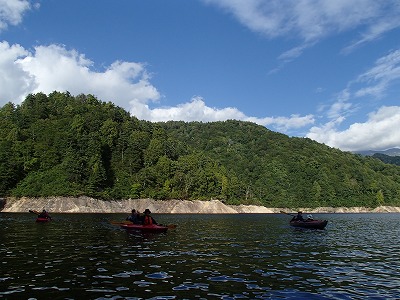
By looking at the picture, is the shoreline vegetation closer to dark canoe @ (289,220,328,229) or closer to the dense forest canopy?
the dense forest canopy

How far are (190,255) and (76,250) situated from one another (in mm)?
8240

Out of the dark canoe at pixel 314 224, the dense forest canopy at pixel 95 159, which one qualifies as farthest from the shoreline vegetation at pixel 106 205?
the dark canoe at pixel 314 224

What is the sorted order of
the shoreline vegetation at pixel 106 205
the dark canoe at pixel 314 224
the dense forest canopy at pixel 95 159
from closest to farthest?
the dark canoe at pixel 314 224, the shoreline vegetation at pixel 106 205, the dense forest canopy at pixel 95 159

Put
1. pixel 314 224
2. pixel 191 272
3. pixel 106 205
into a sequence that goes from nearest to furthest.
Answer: pixel 191 272
pixel 314 224
pixel 106 205

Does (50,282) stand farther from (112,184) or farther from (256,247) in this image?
(112,184)

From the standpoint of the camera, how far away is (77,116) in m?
158

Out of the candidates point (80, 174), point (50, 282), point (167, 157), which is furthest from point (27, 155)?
point (50, 282)

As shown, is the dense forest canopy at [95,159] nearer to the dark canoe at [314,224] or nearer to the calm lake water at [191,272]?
the dark canoe at [314,224]

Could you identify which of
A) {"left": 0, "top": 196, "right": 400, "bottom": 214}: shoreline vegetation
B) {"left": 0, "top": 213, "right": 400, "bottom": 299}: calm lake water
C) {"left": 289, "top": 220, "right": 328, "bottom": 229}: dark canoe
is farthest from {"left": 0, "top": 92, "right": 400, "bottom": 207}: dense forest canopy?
{"left": 0, "top": 213, "right": 400, "bottom": 299}: calm lake water

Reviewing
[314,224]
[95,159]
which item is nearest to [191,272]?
A: [314,224]

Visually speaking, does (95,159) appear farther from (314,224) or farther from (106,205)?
(314,224)

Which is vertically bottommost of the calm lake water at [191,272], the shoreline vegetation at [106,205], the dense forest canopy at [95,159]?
the calm lake water at [191,272]

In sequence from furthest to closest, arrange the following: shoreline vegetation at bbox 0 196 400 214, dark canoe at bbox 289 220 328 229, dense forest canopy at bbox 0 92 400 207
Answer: dense forest canopy at bbox 0 92 400 207
shoreline vegetation at bbox 0 196 400 214
dark canoe at bbox 289 220 328 229

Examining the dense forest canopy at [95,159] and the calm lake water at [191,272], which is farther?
the dense forest canopy at [95,159]
